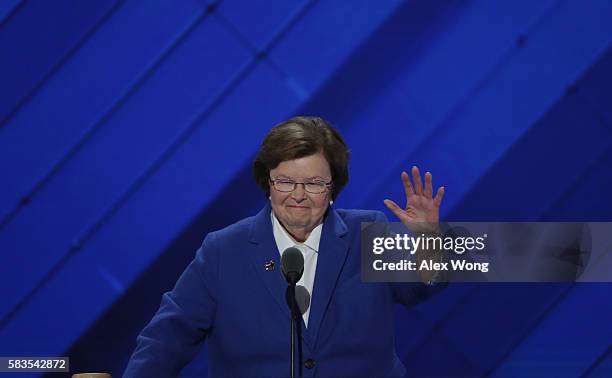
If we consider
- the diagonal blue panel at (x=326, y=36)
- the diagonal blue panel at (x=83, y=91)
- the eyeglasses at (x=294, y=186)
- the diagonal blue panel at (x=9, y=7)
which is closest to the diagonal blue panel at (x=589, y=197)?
the diagonal blue panel at (x=326, y=36)

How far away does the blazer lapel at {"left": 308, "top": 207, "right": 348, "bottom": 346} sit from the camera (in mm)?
2010

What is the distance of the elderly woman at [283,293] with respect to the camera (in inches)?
78.7

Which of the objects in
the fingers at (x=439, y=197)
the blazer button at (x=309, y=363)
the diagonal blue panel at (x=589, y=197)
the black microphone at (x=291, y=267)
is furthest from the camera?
the diagonal blue panel at (x=589, y=197)

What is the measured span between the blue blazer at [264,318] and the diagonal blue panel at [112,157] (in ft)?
2.58

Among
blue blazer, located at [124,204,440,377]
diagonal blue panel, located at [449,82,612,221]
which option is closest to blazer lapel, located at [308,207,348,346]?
blue blazer, located at [124,204,440,377]

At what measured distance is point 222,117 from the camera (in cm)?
281

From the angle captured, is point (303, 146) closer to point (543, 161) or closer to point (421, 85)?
point (421, 85)

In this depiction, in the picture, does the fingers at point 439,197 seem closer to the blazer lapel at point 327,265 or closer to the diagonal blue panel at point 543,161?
the blazer lapel at point 327,265

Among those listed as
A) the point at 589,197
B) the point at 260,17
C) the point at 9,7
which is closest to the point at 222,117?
the point at 260,17

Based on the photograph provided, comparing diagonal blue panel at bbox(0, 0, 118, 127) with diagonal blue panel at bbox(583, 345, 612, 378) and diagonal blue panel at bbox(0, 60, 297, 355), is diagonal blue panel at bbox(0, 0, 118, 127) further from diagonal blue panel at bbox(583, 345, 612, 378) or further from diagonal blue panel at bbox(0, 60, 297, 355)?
diagonal blue panel at bbox(583, 345, 612, 378)

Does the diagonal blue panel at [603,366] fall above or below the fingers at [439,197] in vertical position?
above

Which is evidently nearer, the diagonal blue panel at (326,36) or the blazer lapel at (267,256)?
the blazer lapel at (267,256)

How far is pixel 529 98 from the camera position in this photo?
2801 millimetres

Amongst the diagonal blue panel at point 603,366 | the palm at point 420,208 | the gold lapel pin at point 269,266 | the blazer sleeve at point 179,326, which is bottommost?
the blazer sleeve at point 179,326
